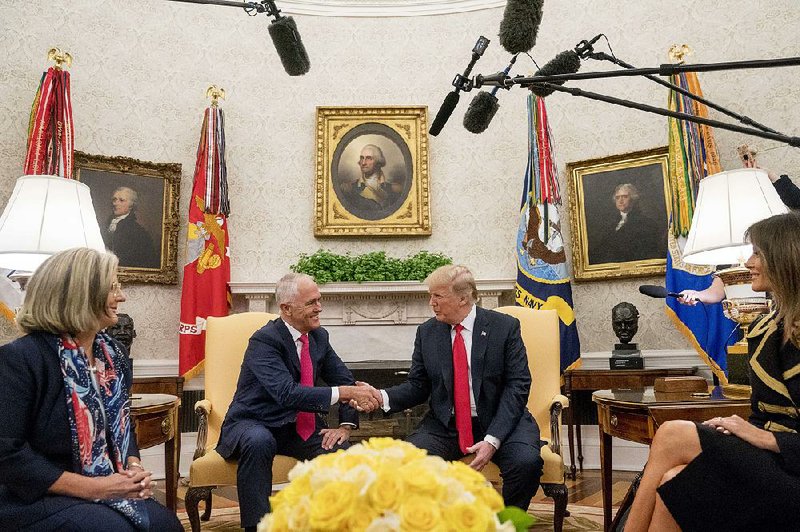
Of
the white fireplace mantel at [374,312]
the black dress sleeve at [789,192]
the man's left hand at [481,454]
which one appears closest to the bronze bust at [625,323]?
the white fireplace mantel at [374,312]

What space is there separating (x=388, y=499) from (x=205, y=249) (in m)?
4.76

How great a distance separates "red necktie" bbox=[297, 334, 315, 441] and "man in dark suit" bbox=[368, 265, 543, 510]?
15.5 inches

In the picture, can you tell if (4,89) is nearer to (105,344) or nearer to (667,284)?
(105,344)

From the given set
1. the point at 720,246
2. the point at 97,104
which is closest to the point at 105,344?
the point at 720,246

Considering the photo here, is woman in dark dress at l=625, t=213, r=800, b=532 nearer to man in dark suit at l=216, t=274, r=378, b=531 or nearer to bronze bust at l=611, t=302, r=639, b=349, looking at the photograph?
man in dark suit at l=216, t=274, r=378, b=531

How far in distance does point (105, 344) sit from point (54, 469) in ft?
1.60

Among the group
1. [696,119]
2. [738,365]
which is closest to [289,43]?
[696,119]

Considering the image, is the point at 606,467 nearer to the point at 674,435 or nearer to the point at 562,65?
the point at 674,435

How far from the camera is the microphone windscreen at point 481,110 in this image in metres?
2.25

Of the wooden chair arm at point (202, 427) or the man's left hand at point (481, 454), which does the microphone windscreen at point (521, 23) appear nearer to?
the man's left hand at point (481, 454)

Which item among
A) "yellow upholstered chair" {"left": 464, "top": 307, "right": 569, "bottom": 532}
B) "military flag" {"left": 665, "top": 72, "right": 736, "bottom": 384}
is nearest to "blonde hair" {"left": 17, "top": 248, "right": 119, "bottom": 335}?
"yellow upholstered chair" {"left": 464, "top": 307, "right": 569, "bottom": 532}

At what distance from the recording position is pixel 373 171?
5941 mm

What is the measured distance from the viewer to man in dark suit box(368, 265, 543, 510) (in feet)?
9.39

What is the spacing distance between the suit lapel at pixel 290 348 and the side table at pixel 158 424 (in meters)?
0.62
